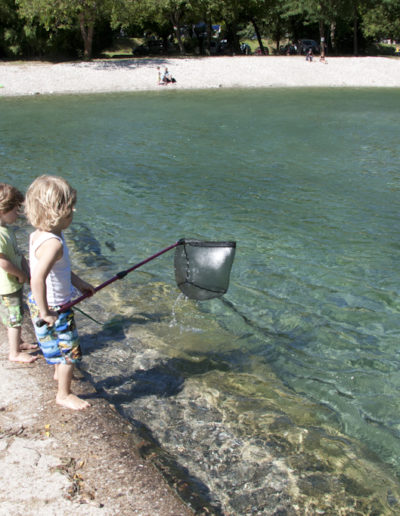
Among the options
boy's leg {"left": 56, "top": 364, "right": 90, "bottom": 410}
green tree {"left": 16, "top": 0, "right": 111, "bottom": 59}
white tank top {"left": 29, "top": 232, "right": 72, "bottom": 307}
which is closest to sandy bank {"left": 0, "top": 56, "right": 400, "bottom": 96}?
green tree {"left": 16, "top": 0, "right": 111, "bottom": 59}

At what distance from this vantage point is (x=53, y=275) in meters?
3.93

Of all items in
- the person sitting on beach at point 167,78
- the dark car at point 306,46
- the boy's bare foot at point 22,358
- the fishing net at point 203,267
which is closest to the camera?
the boy's bare foot at point 22,358

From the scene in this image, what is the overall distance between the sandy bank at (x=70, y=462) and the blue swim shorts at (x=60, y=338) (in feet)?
1.32

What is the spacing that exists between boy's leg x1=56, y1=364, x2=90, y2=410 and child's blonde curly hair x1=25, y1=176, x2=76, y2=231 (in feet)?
3.69

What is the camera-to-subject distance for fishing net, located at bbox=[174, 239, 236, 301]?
194 inches

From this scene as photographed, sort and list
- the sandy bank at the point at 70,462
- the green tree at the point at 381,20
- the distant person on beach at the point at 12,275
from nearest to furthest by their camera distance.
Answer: the sandy bank at the point at 70,462 < the distant person on beach at the point at 12,275 < the green tree at the point at 381,20

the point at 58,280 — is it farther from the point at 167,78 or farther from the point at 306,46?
the point at 306,46

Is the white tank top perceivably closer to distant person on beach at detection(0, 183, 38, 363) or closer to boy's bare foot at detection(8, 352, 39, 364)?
distant person on beach at detection(0, 183, 38, 363)

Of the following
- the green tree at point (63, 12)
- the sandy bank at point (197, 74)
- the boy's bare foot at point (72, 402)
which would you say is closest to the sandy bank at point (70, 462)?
the boy's bare foot at point (72, 402)

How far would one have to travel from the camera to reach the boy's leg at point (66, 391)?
406 cm

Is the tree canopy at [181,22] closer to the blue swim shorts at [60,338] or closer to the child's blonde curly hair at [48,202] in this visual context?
the child's blonde curly hair at [48,202]

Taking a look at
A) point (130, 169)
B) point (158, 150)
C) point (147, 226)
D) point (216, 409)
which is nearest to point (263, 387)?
point (216, 409)

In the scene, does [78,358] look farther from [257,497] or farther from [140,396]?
[257,497]

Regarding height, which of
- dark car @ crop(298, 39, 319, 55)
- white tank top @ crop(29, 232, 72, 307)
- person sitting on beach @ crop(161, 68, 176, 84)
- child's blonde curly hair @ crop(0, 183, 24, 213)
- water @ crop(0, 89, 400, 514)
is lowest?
water @ crop(0, 89, 400, 514)
